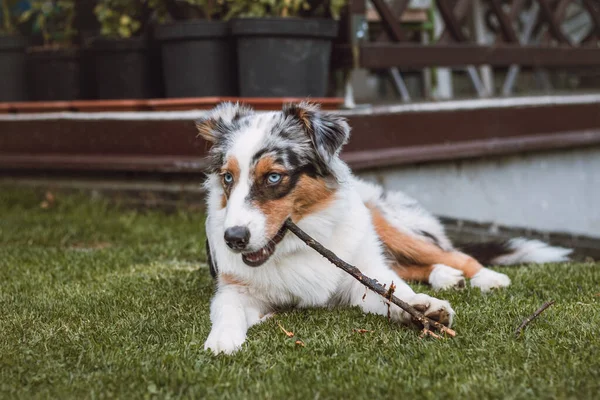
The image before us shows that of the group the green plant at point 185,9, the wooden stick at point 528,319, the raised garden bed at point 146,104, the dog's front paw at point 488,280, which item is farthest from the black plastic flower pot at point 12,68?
the wooden stick at point 528,319

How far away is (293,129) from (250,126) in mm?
182

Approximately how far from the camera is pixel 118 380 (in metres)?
2.48

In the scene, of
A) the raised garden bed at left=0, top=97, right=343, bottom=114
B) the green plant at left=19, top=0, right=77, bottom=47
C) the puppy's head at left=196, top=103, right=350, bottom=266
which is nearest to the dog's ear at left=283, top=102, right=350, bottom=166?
the puppy's head at left=196, top=103, right=350, bottom=266

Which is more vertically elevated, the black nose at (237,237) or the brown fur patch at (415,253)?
the black nose at (237,237)

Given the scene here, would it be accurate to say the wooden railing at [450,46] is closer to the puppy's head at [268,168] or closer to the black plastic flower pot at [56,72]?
the black plastic flower pot at [56,72]

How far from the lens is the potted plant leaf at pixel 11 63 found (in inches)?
279

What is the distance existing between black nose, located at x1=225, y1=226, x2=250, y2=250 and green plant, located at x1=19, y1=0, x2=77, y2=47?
4.75 m

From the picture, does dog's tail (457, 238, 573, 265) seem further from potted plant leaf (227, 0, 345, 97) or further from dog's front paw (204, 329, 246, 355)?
dog's front paw (204, 329, 246, 355)

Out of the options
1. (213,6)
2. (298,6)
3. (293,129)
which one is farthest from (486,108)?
(293,129)

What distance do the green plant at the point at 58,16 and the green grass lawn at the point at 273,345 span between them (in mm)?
3336

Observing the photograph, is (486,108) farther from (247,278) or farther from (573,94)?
(247,278)

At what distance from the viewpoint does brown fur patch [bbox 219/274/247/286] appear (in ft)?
11.3

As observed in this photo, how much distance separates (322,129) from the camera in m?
3.45

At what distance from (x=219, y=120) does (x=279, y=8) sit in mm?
2559
